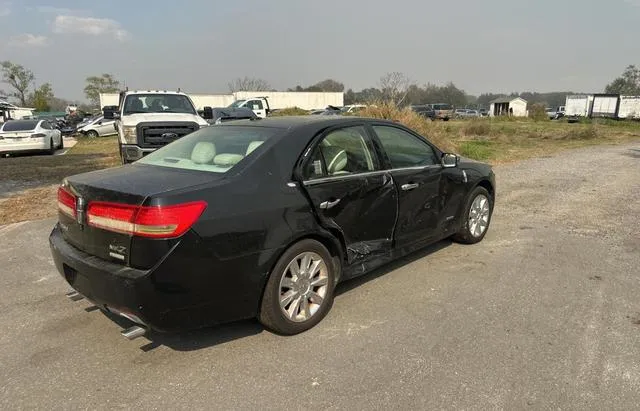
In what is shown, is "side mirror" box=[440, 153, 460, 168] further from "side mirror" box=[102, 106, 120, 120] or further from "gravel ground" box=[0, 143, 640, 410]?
"side mirror" box=[102, 106, 120, 120]

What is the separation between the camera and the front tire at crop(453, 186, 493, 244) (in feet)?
18.0

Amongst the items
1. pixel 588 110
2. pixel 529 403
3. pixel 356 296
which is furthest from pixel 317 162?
pixel 588 110

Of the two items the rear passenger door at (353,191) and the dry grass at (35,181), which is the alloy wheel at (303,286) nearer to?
the rear passenger door at (353,191)

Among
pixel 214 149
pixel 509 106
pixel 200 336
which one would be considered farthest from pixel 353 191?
pixel 509 106

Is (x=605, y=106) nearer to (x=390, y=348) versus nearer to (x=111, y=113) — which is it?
(x=111, y=113)

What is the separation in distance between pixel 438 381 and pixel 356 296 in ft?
4.54

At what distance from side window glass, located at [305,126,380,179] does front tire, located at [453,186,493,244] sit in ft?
5.81

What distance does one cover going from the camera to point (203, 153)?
3873mm

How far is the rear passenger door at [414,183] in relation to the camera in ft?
14.4

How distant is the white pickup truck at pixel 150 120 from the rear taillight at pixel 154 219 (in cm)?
641

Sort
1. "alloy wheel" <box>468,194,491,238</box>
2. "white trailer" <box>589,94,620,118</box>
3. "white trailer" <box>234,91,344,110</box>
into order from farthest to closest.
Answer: "white trailer" <box>234,91,344,110</box> < "white trailer" <box>589,94,620,118</box> < "alloy wheel" <box>468,194,491,238</box>

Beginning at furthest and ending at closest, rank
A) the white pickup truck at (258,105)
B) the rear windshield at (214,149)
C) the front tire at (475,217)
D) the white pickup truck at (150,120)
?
1. the white pickup truck at (258,105)
2. the white pickup truck at (150,120)
3. the front tire at (475,217)
4. the rear windshield at (214,149)

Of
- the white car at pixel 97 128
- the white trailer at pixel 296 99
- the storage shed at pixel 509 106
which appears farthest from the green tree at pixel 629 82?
the white car at pixel 97 128

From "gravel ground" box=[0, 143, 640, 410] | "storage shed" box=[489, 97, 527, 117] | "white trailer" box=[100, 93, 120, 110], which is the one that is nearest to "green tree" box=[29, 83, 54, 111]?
"white trailer" box=[100, 93, 120, 110]
